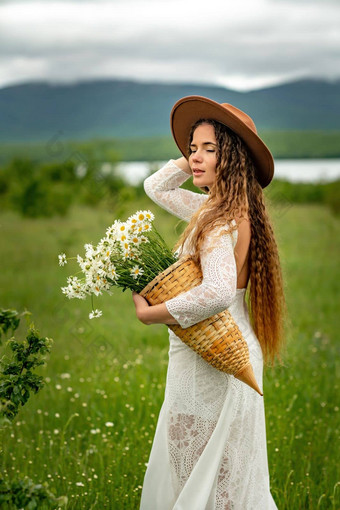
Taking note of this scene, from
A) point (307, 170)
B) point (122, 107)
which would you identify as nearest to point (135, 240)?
point (307, 170)

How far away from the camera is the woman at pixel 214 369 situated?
2.84 m

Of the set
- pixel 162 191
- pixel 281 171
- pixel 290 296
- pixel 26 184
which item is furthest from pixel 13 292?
pixel 281 171

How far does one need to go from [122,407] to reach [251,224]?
238 cm

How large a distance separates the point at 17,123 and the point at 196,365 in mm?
20250

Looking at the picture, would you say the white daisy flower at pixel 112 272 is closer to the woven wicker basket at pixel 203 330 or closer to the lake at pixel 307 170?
the woven wicker basket at pixel 203 330

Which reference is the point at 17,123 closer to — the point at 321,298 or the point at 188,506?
the point at 321,298

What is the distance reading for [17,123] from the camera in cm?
2186

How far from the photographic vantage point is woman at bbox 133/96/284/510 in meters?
2.84

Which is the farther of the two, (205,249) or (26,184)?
(26,184)

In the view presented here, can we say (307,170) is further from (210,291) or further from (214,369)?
(210,291)

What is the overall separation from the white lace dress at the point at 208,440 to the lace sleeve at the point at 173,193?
0.54 meters

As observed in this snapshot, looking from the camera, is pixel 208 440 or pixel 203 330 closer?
pixel 203 330

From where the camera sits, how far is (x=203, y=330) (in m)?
2.68

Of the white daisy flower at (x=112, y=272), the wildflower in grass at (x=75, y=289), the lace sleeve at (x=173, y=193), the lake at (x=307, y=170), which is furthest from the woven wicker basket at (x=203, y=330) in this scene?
the lake at (x=307, y=170)
